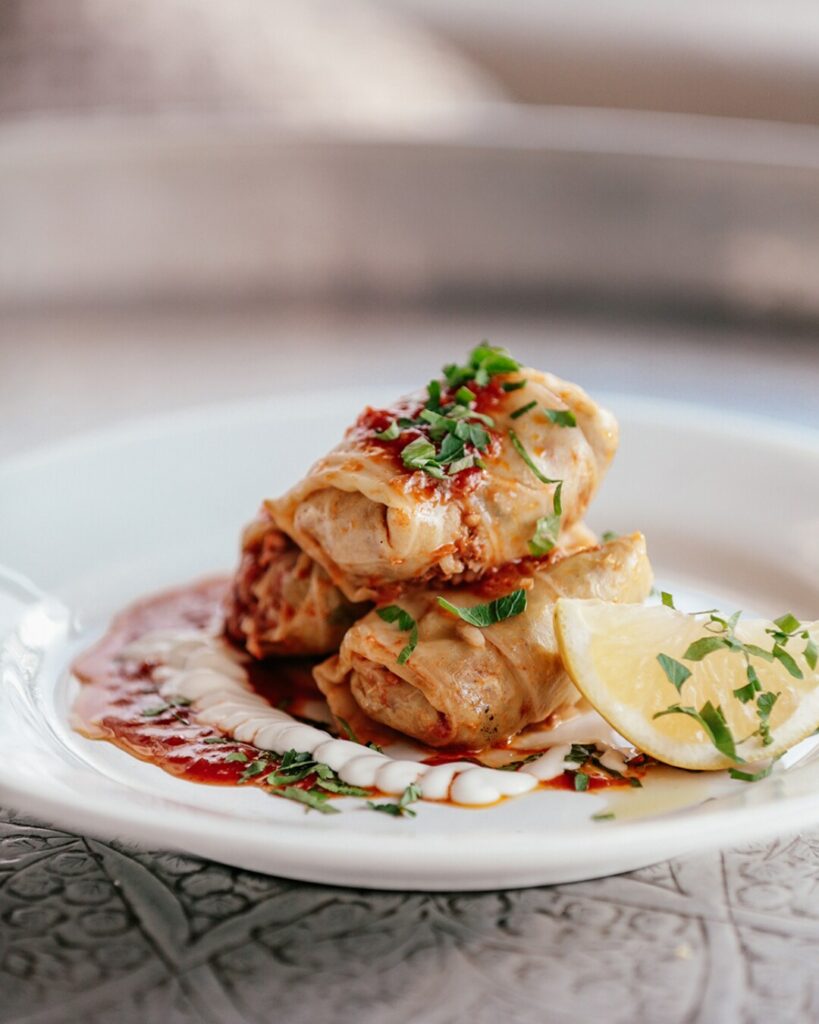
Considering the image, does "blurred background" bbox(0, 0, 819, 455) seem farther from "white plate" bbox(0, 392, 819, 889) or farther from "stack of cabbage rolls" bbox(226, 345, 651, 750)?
"stack of cabbage rolls" bbox(226, 345, 651, 750)

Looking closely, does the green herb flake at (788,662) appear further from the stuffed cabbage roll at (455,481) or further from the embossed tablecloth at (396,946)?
the stuffed cabbage roll at (455,481)

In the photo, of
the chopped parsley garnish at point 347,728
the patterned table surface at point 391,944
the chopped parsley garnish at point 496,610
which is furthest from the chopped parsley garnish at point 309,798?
the chopped parsley garnish at point 496,610

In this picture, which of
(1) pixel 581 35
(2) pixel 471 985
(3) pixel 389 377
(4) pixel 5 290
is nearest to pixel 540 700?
(2) pixel 471 985

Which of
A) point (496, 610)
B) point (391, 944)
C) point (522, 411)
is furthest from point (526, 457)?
point (391, 944)

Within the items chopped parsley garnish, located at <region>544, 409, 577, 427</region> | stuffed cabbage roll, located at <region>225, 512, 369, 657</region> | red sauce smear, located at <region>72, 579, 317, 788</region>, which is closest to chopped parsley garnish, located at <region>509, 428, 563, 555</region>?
chopped parsley garnish, located at <region>544, 409, 577, 427</region>

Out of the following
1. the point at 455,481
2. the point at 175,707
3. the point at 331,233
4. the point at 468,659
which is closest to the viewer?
the point at 468,659

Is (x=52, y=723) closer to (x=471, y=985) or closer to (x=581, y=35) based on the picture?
(x=471, y=985)

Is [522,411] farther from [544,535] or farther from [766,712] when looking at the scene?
[766,712]
